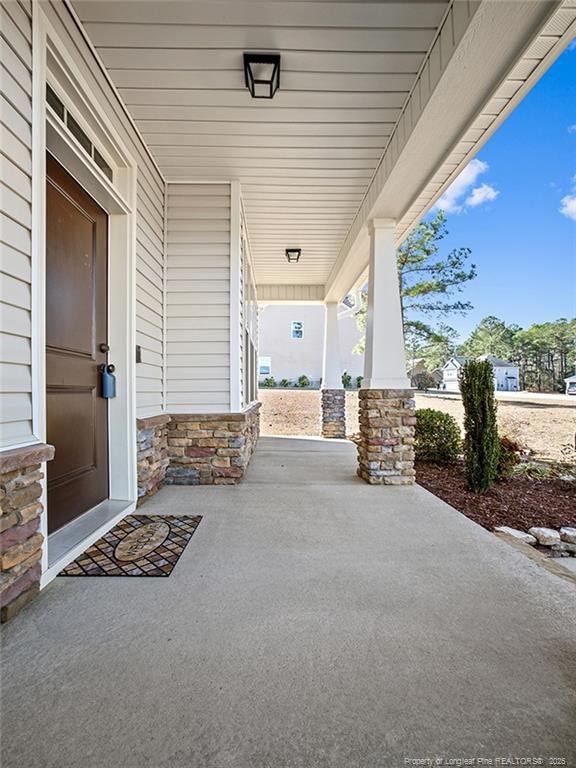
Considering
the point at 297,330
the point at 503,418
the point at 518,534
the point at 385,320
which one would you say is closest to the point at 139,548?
the point at 518,534

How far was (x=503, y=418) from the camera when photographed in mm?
9359

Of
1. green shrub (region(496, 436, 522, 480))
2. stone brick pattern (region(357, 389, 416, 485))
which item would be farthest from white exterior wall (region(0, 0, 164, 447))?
green shrub (region(496, 436, 522, 480))

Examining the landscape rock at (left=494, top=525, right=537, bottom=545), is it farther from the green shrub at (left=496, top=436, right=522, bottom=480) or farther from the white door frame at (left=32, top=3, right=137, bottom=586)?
the white door frame at (left=32, top=3, right=137, bottom=586)

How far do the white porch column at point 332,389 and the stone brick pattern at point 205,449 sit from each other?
4.37m

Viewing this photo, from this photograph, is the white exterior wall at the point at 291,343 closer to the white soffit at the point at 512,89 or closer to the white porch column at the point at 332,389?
the white porch column at the point at 332,389

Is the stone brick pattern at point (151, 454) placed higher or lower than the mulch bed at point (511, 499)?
higher

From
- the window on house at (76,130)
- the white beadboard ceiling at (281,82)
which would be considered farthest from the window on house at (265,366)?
the window on house at (76,130)

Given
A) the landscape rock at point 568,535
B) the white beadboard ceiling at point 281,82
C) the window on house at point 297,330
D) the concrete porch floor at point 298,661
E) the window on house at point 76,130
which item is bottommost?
the landscape rock at point 568,535

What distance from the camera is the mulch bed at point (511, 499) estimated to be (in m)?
3.50

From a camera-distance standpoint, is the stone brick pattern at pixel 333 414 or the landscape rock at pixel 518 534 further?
the stone brick pattern at pixel 333 414

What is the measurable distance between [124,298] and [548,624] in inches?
122

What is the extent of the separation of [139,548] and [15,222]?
1.82 metres

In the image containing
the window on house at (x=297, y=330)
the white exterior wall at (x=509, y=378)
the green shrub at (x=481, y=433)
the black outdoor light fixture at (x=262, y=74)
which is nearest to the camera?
the black outdoor light fixture at (x=262, y=74)

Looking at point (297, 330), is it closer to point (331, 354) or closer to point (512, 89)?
point (331, 354)
